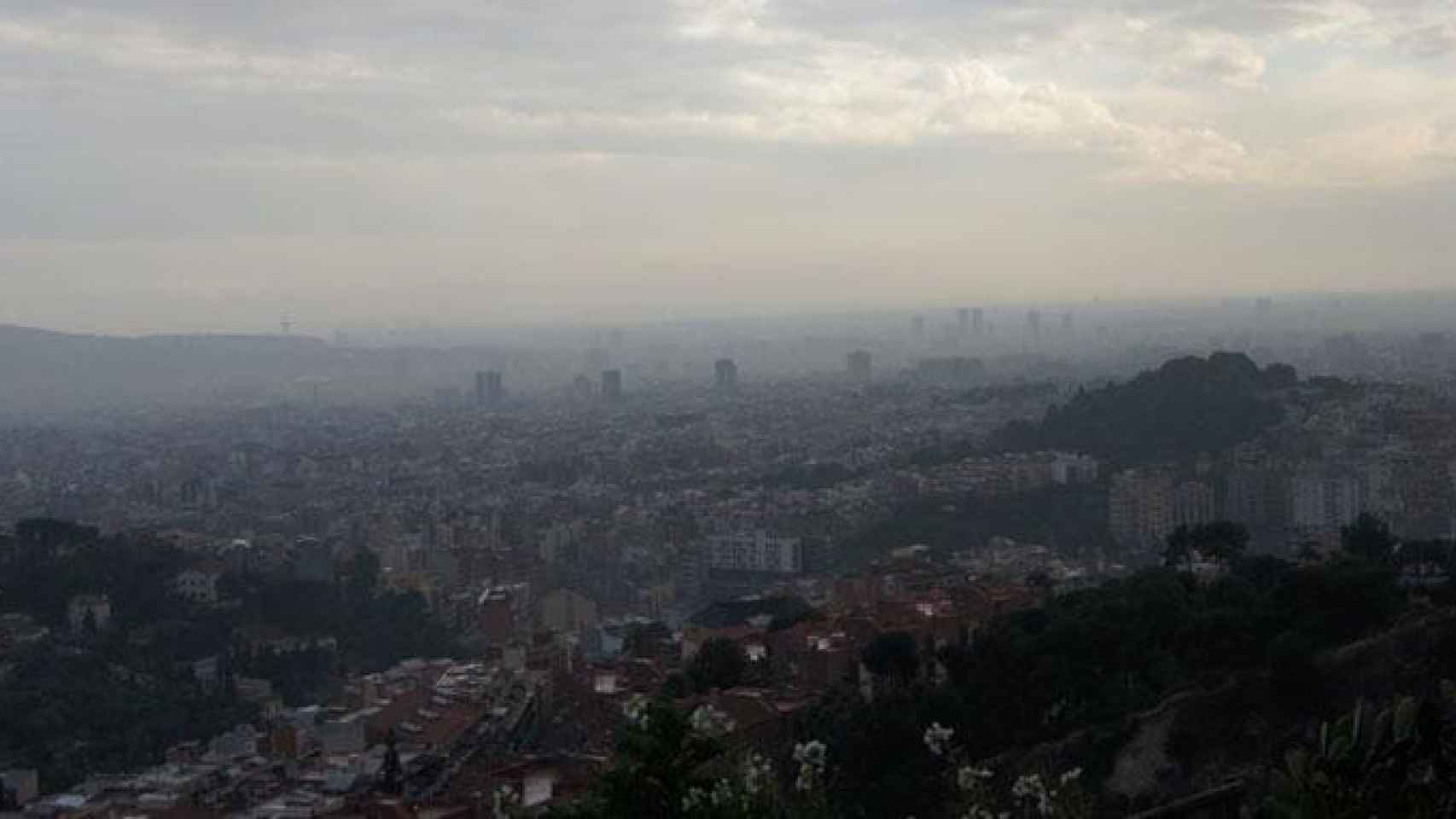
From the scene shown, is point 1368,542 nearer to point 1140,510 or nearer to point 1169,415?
point 1140,510

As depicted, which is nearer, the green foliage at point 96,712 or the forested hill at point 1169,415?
the green foliage at point 96,712

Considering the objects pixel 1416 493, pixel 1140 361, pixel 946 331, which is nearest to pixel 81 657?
pixel 1416 493

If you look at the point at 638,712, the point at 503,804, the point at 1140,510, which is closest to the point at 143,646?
the point at 1140,510

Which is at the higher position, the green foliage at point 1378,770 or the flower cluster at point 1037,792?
the green foliage at point 1378,770

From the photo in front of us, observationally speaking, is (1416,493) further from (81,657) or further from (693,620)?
(81,657)

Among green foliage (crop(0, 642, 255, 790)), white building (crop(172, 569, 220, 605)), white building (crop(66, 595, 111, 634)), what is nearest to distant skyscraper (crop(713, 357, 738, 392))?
white building (crop(172, 569, 220, 605))

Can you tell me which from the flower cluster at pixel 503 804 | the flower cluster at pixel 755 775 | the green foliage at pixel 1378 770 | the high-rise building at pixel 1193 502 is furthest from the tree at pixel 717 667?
the high-rise building at pixel 1193 502

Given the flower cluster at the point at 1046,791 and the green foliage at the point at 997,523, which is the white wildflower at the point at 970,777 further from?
the green foliage at the point at 997,523
